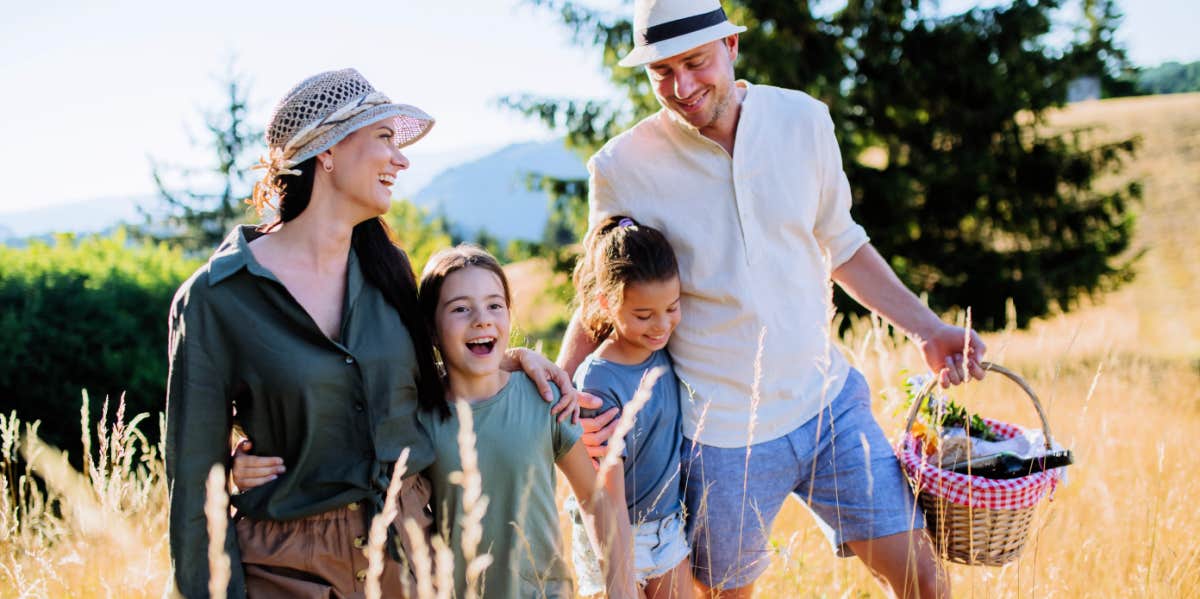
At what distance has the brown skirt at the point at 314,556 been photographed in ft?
7.59

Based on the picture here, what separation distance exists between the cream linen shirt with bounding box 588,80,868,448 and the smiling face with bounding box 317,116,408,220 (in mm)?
812

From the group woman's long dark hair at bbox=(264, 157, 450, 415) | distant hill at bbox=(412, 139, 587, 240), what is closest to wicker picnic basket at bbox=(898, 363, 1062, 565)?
woman's long dark hair at bbox=(264, 157, 450, 415)

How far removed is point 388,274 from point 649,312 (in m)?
0.80

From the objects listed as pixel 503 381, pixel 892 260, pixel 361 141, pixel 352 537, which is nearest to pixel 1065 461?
pixel 503 381

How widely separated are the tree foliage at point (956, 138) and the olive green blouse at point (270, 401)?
8.95 meters

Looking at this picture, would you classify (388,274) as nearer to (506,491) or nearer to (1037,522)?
(506,491)

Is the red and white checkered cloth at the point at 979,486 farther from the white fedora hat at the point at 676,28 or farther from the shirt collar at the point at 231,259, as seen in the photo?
the shirt collar at the point at 231,259

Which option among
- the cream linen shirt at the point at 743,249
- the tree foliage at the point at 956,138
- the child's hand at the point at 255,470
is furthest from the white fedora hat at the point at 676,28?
the tree foliage at the point at 956,138

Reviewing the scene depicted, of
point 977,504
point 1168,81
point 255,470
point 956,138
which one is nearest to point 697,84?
point 977,504

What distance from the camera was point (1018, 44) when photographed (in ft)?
37.2

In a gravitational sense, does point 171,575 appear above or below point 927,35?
below

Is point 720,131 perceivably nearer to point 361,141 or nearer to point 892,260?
point 361,141

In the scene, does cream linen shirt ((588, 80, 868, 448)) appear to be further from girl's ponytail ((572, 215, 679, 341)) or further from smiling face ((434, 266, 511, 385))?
smiling face ((434, 266, 511, 385))

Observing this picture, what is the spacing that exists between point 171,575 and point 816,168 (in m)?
2.26
